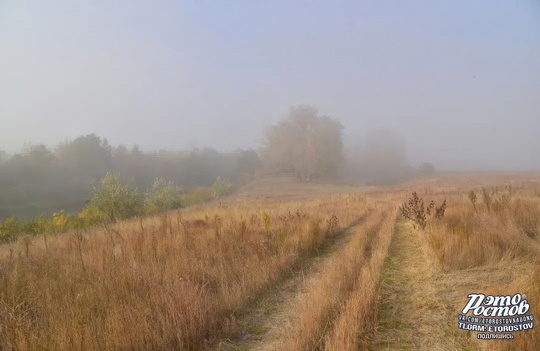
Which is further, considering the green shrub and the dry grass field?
the green shrub

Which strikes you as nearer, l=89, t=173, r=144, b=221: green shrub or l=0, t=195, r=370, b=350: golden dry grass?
l=0, t=195, r=370, b=350: golden dry grass

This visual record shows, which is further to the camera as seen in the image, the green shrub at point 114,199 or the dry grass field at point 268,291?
the green shrub at point 114,199

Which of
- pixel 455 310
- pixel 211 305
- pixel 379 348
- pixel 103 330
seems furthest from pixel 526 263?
pixel 103 330

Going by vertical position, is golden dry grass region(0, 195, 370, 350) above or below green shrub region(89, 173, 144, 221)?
below

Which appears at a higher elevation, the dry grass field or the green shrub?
the green shrub

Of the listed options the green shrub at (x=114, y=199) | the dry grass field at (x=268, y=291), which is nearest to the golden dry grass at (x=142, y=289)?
the dry grass field at (x=268, y=291)

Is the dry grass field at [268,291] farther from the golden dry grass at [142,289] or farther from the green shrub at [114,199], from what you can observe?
the green shrub at [114,199]

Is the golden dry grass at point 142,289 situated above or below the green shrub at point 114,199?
below

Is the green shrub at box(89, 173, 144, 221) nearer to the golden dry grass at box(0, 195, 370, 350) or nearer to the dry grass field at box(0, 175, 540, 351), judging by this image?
the golden dry grass at box(0, 195, 370, 350)

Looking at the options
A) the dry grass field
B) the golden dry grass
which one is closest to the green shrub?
the golden dry grass

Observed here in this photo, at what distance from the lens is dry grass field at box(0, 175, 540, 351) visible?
384 cm

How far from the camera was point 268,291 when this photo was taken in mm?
6141

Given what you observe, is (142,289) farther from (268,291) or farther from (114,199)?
(114,199)

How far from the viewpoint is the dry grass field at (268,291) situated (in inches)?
→ 151
